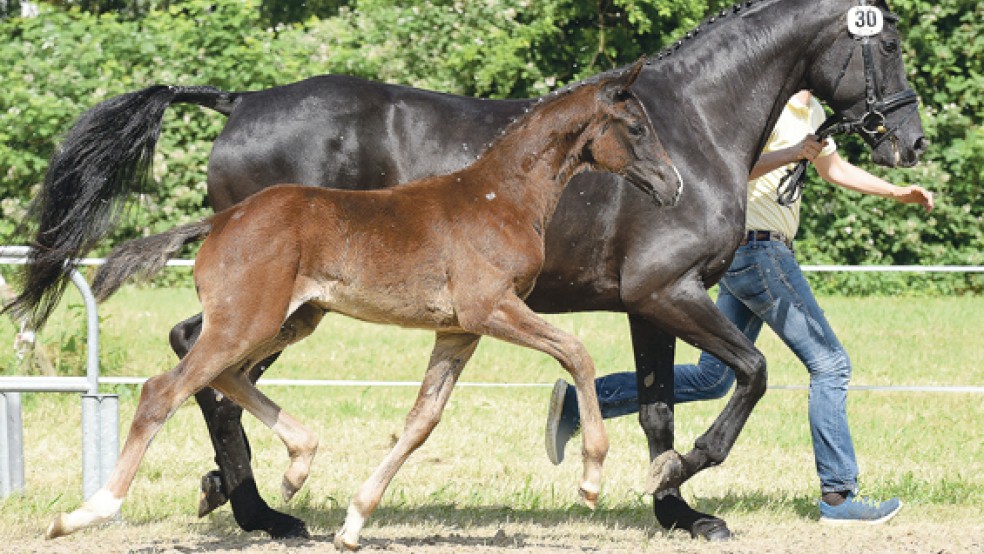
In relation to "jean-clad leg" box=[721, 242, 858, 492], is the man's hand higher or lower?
higher

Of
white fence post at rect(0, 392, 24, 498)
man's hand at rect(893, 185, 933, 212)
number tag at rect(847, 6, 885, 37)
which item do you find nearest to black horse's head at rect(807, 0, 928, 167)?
number tag at rect(847, 6, 885, 37)

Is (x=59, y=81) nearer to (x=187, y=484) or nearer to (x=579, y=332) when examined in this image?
(x=579, y=332)

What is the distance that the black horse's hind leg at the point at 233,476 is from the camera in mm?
5387

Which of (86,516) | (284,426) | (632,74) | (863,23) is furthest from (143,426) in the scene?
(863,23)

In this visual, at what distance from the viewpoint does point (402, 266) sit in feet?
14.9

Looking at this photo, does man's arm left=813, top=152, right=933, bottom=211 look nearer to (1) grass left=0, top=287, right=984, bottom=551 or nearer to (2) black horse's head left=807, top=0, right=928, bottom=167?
(2) black horse's head left=807, top=0, right=928, bottom=167

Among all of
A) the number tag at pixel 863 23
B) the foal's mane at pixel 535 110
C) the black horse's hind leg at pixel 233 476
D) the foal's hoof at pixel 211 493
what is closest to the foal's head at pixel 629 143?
the foal's mane at pixel 535 110

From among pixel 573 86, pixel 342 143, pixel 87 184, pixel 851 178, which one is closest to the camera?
pixel 573 86

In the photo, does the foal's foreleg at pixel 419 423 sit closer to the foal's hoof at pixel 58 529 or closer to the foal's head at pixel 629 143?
the foal's head at pixel 629 143

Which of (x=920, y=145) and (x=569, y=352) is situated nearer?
(x=569, y=352)

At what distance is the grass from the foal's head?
4.67ft

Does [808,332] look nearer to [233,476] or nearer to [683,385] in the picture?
[683,385]

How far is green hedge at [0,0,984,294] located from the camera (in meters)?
14.4

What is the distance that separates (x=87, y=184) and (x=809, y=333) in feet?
9.50
